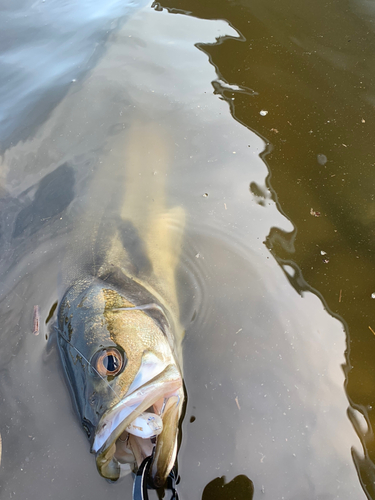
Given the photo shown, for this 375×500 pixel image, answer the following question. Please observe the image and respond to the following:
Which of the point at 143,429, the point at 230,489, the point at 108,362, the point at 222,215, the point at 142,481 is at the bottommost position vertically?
the point at 230,489

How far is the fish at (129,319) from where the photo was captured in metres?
1.91

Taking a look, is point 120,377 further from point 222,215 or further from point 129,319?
point 222,215

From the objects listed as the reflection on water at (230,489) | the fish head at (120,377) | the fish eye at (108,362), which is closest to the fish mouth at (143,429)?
the fish head at (120,377)

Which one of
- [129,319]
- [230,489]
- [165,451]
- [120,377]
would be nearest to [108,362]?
[120,377]

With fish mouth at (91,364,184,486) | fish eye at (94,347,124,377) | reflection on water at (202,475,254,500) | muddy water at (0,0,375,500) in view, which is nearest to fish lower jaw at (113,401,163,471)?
fish mouth at (91,364,184,486)

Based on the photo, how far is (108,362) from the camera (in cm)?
208

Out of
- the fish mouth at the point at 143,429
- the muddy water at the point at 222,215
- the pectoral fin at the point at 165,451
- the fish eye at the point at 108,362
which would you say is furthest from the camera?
the muddy water at the point at 222,215

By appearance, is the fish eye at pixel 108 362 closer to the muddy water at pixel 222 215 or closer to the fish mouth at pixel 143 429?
the fish mouth at pixel 143 429

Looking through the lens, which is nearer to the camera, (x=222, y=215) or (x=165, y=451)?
(x=165, y=451)

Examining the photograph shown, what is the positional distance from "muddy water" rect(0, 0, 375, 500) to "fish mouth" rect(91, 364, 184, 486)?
236 millimetres

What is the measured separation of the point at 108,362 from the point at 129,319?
1.24 feet

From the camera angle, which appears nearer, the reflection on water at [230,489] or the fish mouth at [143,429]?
the fish mouth at [143,429]

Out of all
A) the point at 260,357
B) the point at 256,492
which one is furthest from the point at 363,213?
the point at 256,492

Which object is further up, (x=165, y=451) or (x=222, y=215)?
(x=222, y=215)
